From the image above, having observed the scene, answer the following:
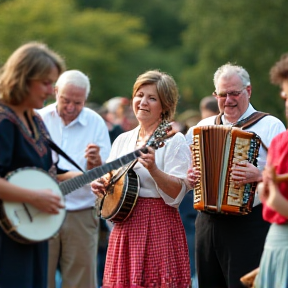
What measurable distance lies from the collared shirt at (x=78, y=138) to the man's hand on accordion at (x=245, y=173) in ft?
6.69

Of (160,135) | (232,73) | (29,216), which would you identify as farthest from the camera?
(232,73)

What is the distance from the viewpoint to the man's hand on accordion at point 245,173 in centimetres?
647

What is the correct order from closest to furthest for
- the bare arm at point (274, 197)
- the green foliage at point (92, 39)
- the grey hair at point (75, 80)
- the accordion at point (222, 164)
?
the bare arm at point (274, 197), the accordion at point (222, 164), the grey hair at point (75, 80), the green foliage at point (92, 39)

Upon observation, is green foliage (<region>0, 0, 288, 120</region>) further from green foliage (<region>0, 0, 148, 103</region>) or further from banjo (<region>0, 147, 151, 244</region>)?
banjo (<region>0, 147, 151, 244</region>)

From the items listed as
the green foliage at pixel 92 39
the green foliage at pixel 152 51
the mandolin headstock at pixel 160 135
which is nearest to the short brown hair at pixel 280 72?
the mandolin headstock at pixel 160 135

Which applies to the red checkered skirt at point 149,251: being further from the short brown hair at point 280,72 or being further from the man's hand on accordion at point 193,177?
the short brown hair at point 280,72

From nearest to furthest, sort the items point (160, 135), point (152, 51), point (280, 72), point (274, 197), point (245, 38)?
1. point (274, 197)
2. point (280, 72)
3. point (160, 135)
4. point (245, 38)
5. point (152, 51)

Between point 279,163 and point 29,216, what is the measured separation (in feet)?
5.28

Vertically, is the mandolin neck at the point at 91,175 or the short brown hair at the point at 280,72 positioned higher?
the short brown hair at the point at 280,72

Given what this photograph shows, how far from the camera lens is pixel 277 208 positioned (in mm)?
5211

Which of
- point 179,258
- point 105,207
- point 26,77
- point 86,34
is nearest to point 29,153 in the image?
point 26,77

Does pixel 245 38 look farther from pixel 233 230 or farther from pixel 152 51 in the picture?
pixel 233 230

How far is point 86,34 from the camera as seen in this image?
40.1 m

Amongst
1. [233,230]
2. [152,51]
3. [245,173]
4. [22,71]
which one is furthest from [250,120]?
[152,51]
